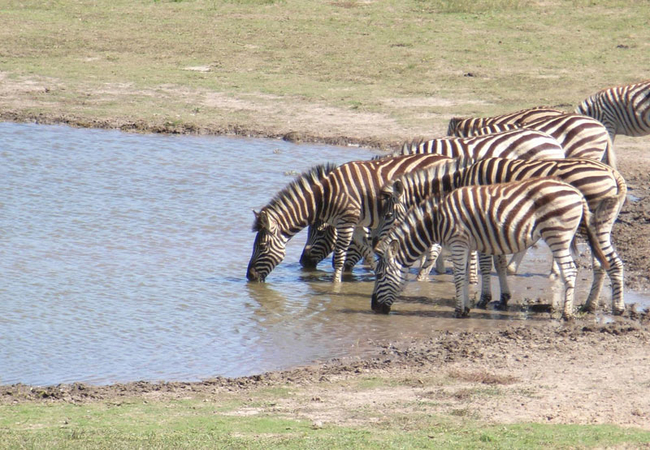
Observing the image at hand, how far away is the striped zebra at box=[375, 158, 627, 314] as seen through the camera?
10.7 metres

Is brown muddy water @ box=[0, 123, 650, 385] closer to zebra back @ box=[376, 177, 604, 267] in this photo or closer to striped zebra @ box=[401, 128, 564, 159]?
zebra back @ box=[376, 177, 604, 267]

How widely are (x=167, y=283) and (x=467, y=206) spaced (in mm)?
3809

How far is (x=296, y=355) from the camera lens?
32.4ft

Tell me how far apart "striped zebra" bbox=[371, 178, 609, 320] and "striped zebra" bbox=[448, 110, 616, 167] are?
10.4ft

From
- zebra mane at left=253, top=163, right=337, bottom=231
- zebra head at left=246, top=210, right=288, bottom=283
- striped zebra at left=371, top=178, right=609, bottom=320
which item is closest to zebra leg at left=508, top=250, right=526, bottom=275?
striped zebra at left=371, top=178, right=609, bottom=320

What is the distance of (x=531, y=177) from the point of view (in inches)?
442

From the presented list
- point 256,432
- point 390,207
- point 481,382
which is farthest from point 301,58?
point 256,432

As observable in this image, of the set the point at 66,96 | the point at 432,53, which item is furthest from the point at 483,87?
the point at 66,96

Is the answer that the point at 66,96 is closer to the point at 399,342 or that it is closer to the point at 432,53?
the point at 432,53

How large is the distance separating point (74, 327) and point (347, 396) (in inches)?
143

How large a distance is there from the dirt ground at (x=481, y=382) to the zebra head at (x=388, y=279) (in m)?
0.89

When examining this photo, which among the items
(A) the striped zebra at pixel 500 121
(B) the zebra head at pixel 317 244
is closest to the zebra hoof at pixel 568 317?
(B) the zebra head at pixel 317 244

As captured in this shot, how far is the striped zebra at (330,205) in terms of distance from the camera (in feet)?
40.4

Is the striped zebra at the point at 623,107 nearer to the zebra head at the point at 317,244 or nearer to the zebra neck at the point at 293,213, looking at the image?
the zebra head at the point at 317,244
